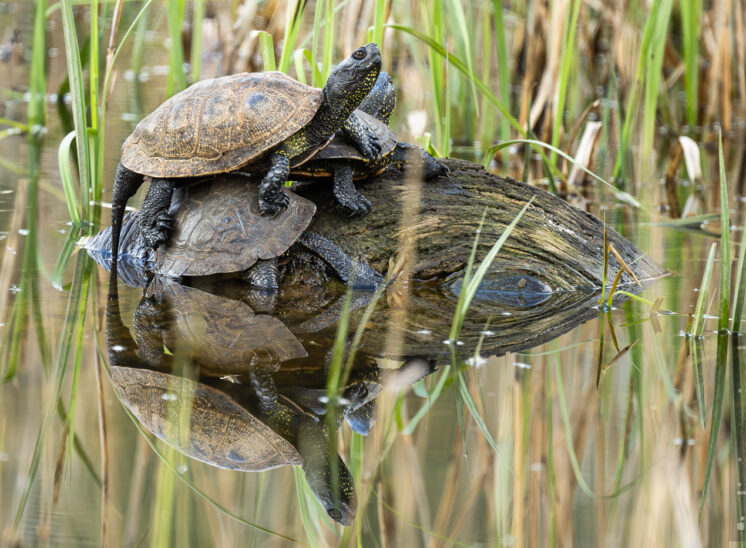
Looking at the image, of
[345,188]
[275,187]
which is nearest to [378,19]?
[345,188]

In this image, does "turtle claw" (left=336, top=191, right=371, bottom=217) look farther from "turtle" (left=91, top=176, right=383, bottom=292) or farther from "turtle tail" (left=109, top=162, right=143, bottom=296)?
"turtle tail" (left=109, top=162, right=143, bottom=296)

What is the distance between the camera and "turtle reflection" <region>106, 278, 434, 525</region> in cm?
238

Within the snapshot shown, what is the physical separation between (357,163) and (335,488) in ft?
6.54

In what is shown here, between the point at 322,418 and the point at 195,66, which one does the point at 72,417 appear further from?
the point at 195,66

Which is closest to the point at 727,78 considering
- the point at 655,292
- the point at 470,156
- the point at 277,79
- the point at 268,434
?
the point at 470,156

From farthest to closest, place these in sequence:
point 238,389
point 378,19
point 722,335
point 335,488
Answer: point 378,19, point 722,335, point 238,389, point 335,488

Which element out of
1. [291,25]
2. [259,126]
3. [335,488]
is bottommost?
[335,488]

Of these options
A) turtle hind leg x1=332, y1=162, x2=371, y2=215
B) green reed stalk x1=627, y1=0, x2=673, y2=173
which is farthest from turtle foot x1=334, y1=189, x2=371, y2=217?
green reed stalk x1=627, y1=0, x2=673, y2=173

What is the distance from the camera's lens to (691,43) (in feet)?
21.1

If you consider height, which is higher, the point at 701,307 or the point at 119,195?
the point at 119,195

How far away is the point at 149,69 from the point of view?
994 centimetres

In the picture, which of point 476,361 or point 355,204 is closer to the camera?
point 476,361

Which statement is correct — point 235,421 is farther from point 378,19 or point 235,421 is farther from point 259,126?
point 378,19

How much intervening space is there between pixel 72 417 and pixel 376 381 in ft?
2.93
